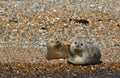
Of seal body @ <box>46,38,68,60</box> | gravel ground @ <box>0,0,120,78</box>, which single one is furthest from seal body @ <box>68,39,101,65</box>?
gravel ground @ <box>0,0,120,78</box>

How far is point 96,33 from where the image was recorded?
17.2 meters

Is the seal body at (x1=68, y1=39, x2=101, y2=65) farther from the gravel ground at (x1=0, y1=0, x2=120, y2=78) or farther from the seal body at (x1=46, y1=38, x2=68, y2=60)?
the gravel ground at (x1=0, y1=0, x2=120, y2=78)

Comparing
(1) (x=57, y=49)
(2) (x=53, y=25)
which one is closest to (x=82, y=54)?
A: (1) (x=57, y=49)

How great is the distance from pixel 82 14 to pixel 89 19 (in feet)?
1.68

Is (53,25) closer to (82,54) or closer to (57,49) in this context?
(57,49)

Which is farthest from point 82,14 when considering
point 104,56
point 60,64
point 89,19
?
point 60,64

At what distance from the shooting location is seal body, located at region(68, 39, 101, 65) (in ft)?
40.6

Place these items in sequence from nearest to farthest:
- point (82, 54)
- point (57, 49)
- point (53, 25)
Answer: point (82, 54) < point (57, 49) < point (53, 25)

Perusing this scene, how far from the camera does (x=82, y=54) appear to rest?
41.1 feet

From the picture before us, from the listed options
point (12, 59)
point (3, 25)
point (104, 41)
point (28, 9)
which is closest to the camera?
point (12, 59)

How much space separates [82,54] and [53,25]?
5291mm

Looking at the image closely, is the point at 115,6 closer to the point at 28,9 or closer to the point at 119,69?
the point at 28,9

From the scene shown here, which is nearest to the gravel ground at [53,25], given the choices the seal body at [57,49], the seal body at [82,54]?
the seal body at [57,49]

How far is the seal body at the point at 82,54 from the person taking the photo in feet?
40.6
